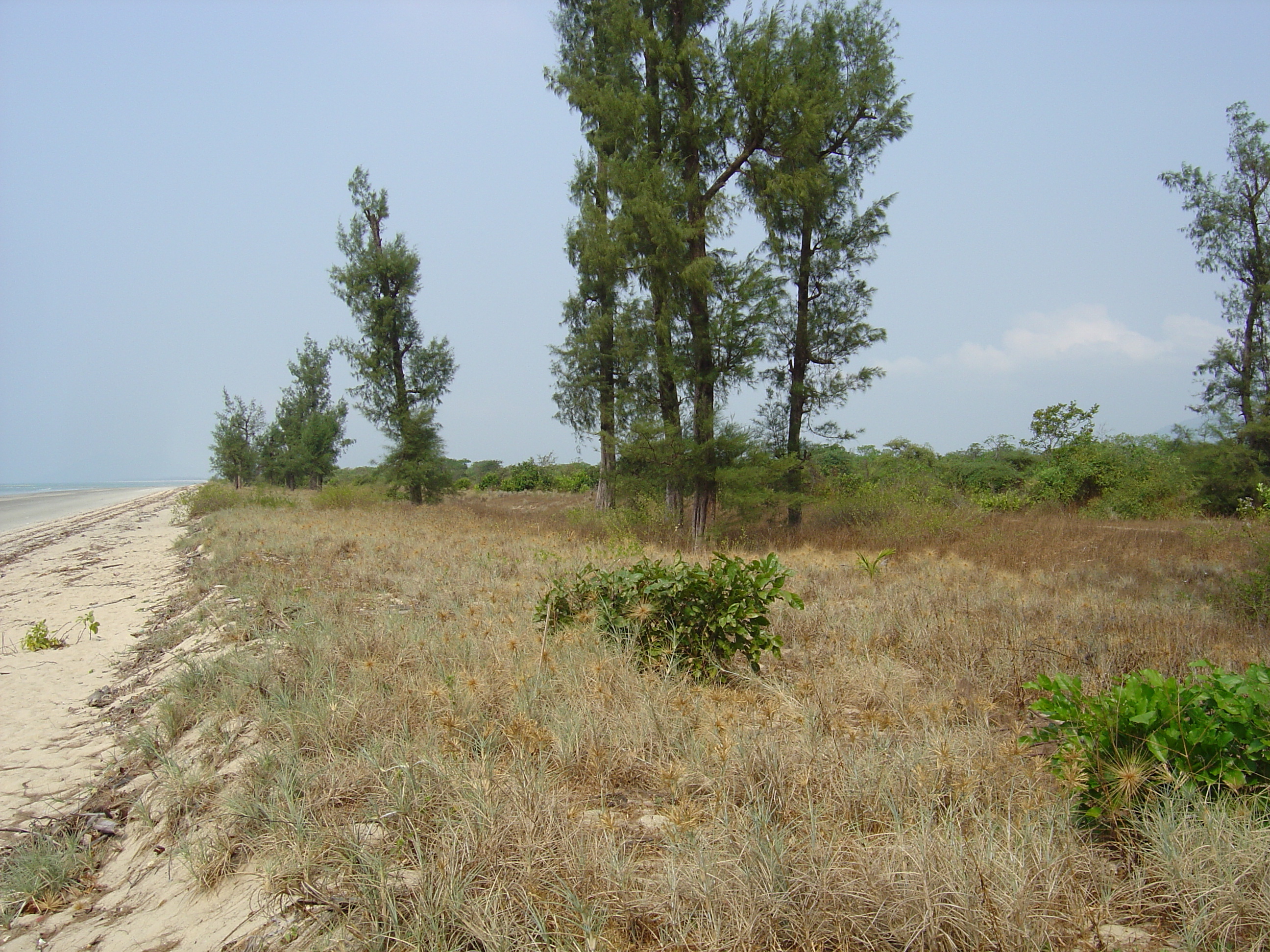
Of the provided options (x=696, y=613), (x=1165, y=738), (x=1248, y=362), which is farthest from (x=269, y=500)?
(x=1248, y=362)

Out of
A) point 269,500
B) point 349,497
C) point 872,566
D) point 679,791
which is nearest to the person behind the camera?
point 679,791

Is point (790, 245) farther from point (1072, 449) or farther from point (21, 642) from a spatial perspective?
point (21, 642)

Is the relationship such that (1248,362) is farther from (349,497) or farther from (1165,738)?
(349,497)

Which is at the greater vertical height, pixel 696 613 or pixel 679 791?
pixel 696 613

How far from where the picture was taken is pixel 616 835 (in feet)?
8.45

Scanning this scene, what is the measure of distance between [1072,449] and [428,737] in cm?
2562

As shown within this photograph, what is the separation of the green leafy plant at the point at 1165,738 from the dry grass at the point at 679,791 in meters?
0.13

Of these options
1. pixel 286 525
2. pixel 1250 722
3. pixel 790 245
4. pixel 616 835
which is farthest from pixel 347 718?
pixel 790 245

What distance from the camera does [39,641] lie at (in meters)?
6.91

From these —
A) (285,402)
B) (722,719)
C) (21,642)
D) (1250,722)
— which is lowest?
(21,642)

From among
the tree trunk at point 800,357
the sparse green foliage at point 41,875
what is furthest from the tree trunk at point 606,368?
the sparse green foliage at point 41,875

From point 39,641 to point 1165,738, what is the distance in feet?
30.3

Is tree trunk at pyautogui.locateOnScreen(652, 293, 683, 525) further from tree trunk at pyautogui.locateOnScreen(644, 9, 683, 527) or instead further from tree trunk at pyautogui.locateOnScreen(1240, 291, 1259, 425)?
tree trunk at pyautogui.locateOnScreen(1240, 291, 1259, 425)

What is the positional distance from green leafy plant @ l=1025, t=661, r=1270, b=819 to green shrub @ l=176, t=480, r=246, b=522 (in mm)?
25047
